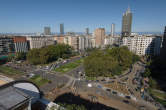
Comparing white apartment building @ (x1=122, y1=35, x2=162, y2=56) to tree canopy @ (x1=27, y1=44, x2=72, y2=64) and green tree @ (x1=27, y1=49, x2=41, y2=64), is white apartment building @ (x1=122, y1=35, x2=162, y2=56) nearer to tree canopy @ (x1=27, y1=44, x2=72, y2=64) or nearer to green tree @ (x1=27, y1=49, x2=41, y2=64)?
tree canopy @ (x1=27, y1=44, x2=72, y2=64)

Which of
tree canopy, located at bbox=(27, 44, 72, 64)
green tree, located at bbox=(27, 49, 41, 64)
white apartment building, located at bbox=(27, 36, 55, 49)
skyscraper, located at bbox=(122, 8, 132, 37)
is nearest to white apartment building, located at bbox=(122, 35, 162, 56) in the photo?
tree canopy, located at bbox=(27, 44, 72, 64)

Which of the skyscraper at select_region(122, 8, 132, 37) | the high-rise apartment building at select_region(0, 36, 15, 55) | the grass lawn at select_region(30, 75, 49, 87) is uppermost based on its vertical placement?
the skyscraper at select_region(122, 8, 132, 37)

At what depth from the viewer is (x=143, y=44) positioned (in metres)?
81.2

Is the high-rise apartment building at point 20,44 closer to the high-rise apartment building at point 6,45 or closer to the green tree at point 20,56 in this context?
the high-rise apartment building at point 6,45

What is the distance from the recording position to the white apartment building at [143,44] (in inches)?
3119

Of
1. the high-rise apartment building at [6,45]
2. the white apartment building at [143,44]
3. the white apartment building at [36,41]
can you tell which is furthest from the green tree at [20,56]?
the white apartment building at [143,44]

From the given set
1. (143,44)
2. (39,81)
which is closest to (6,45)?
(39,81)

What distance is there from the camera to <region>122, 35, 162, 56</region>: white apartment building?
260 feet

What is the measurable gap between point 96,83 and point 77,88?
7921 mm

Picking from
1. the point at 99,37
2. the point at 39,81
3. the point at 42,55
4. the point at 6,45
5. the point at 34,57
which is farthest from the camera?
the point at 99,37

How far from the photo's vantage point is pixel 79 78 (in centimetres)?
4259

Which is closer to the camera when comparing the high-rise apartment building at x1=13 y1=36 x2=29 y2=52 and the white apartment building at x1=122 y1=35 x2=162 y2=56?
the high-rise apartment building at x1=13 y1=36 x2=29 y2=52

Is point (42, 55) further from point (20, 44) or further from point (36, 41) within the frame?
point (36, 41)

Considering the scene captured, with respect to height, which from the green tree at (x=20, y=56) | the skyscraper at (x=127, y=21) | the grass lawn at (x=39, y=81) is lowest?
the grass lawn at (x=39, y=81)
